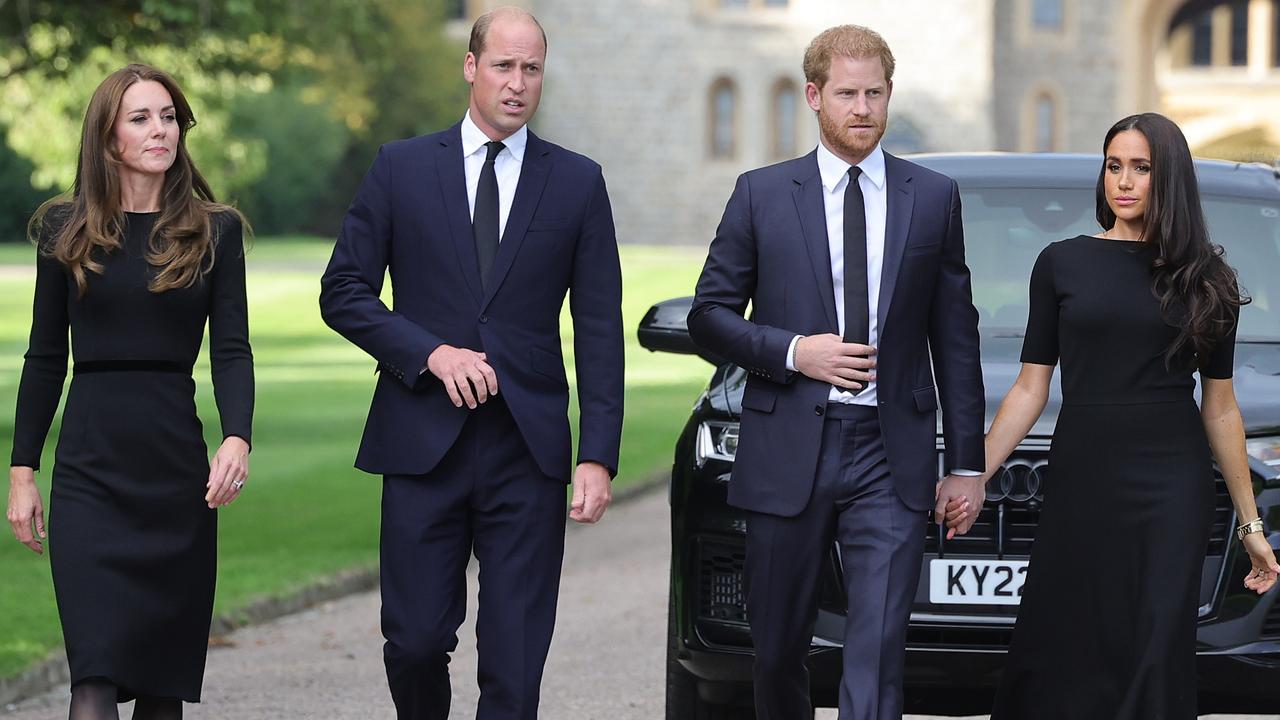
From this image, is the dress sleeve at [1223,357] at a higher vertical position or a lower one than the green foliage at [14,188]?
lower

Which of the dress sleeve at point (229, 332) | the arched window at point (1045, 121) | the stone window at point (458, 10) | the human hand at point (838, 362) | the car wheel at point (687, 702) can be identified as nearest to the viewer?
the human hand at point (838, 362)

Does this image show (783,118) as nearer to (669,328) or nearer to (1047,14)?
(1047,14)

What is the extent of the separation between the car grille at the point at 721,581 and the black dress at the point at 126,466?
1.25m

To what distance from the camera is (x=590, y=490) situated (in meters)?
4.75

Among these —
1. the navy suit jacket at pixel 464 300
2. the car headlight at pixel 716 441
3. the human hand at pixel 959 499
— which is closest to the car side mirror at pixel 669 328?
the car headlight at pixel 716 441

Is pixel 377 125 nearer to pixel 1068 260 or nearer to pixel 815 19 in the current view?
pixel 815 19

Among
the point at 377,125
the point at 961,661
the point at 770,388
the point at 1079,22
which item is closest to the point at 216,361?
the point at 770,388

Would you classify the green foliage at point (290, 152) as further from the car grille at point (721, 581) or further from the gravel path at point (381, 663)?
the car grille at point (721, 581)

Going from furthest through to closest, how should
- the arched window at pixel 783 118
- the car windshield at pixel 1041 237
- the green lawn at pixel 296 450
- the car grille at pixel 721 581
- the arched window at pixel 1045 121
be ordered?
the arched window at pixel 1045 121
the arched window at pixel 783 118
the green lawn at pixel 296 450
the car windshield at pixel 1041 237
the car grille at pixel 721 581

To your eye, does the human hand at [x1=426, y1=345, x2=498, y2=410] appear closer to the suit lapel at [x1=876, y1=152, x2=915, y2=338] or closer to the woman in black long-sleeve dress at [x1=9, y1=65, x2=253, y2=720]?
the woman in black long-sleeve dress at [x1=9, y1=65, x2=253, y2=720]

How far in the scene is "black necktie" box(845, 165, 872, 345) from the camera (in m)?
4.68

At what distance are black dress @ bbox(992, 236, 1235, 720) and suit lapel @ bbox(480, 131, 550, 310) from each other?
126 cm

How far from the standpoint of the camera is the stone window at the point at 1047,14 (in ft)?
196

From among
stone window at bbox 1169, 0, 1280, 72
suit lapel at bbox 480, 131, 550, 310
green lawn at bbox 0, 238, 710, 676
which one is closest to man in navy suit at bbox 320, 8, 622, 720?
suit lapel at bbox 480, 131, 550, 310
